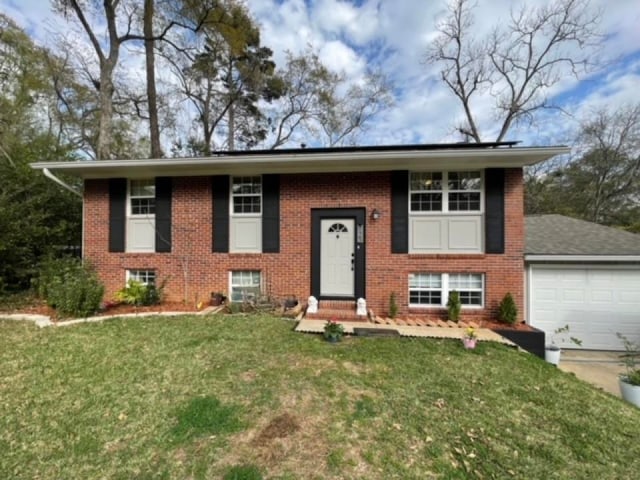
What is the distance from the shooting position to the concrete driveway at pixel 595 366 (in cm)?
521

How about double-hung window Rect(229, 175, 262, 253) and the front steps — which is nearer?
the front steps

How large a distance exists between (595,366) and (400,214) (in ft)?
16.3

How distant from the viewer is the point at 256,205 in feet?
23.9

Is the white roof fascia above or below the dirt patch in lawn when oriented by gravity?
above

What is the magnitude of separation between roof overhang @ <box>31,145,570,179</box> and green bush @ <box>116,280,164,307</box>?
2.75 metres

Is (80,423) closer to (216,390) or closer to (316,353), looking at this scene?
(216,390)

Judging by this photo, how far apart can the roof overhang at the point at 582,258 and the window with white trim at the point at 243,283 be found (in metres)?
6.34

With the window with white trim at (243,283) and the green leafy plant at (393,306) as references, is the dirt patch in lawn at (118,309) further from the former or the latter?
the green leafy plant at (393,306)

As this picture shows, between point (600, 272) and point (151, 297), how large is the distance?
10.4m

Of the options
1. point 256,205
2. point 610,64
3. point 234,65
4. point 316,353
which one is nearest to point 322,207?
point 256,205

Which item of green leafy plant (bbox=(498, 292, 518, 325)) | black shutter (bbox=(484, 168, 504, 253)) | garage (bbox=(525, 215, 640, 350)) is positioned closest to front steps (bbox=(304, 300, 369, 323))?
green leafy plant (bbox=(498, 292, 518, 325))

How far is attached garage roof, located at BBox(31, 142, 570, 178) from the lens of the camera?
5.98 m

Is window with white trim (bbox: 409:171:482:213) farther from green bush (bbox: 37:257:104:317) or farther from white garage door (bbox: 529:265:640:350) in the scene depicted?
green bush (bbox: 37:257:104:317)

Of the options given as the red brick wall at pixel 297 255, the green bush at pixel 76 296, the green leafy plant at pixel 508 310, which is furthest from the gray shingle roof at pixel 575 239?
the green bush at pixel 76 296
